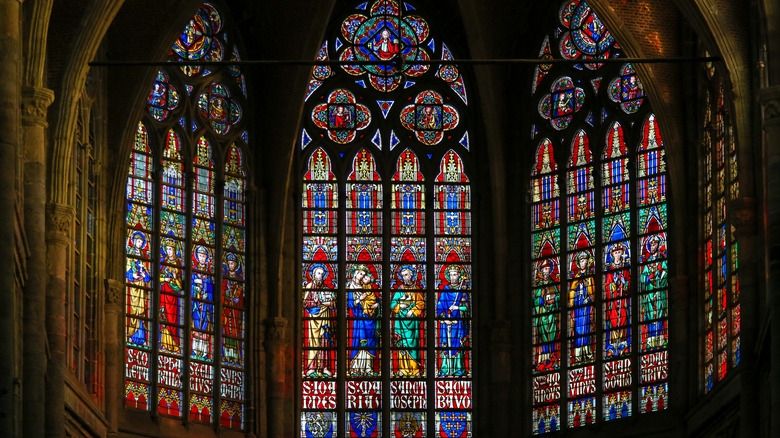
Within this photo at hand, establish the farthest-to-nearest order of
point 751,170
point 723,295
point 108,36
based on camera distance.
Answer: point 108,36
point 723,295
point 751,170

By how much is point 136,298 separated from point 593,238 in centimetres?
750

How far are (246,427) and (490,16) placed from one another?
8037 mm

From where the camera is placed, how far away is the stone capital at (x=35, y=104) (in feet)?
86.9

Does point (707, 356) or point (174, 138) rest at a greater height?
point (174, 138)

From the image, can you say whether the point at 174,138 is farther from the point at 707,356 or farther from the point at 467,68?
the point at 707,356

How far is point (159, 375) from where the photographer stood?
33281 millimetres

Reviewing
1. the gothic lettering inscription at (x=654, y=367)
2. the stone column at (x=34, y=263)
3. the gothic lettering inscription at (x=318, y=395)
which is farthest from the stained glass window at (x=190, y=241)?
the stone column at (x=34, y=263)

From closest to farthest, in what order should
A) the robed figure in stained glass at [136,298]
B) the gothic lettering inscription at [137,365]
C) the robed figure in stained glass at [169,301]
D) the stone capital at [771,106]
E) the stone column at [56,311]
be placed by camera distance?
the stone capital at [771,106], the stone column at [56,311], the gothic lettering inscription at [137,365], the robed figure in stained glass at [136,298], the robed figure in stained glass at [169,301]

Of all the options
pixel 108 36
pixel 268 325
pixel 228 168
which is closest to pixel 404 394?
pixel 268 325

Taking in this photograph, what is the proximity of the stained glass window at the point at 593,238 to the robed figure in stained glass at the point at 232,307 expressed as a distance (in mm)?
4873

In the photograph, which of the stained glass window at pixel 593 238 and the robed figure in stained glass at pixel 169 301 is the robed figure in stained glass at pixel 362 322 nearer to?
the stained glass window at pixel 593 238

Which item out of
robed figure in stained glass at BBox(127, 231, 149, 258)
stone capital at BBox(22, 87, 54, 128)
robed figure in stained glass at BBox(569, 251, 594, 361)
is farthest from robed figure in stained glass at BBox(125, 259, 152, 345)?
robed figure in stained glass at BBox(569, 251, 594, 361)

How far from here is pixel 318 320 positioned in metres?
35.7

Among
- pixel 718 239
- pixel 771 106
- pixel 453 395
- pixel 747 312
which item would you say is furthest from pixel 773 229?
pixel 453 395
